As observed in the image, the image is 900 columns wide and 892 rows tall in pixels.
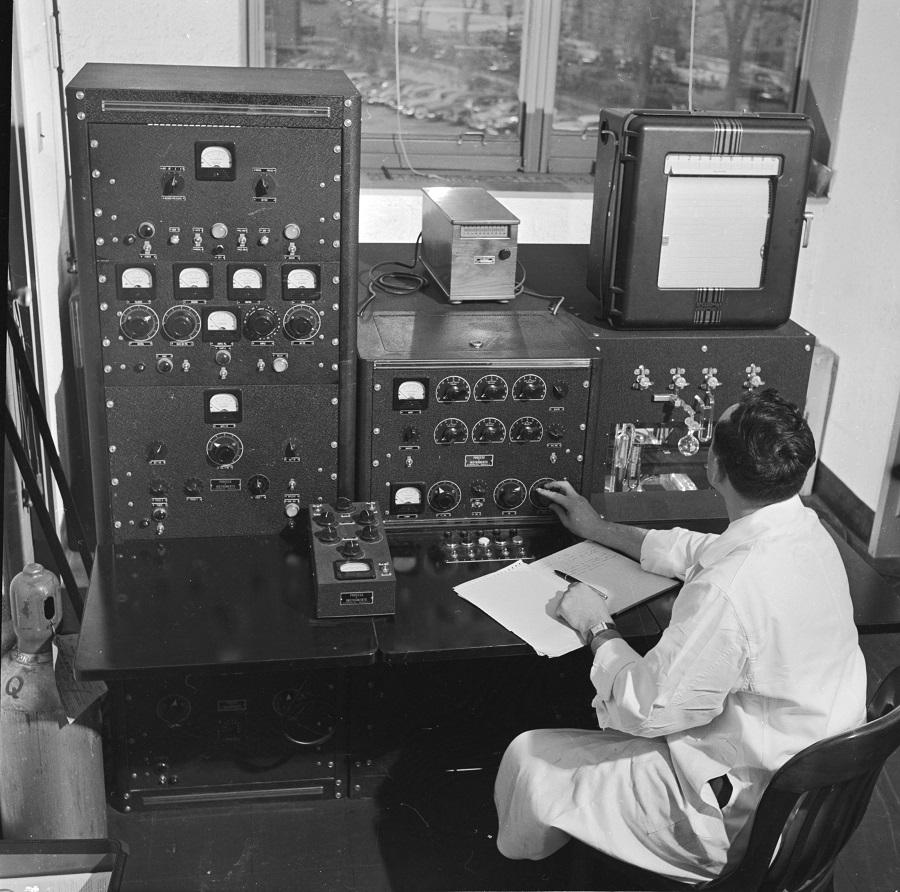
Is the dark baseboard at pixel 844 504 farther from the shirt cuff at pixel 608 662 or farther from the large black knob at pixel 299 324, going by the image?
the large black knob at pixel 299 324

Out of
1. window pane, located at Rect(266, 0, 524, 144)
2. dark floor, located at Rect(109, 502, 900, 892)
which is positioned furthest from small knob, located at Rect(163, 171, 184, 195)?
window pane, located at Rect(266, 0, 524, 144)

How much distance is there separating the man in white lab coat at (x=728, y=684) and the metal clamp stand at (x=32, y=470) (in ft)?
4.03

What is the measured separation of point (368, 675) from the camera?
2371 millimetres

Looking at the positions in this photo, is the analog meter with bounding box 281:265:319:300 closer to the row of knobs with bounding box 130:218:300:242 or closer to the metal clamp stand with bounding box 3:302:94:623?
the row of knobs with bounding box 130:218:300:242

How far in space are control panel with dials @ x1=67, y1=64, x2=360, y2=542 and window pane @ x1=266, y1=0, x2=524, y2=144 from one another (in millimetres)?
1670

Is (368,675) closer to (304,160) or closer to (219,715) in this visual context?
(219,715)

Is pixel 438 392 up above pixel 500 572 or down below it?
above

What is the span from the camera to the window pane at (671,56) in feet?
13.0

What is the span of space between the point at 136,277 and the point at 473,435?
0.70m

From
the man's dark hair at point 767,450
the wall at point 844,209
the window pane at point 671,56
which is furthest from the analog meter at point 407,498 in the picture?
the window pane at point 671,56

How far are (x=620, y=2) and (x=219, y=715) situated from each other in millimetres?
2841

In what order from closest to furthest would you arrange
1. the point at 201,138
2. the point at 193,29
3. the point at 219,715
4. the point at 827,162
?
the point at 201,138
the point at 219,715
the point at 193,29
the point at 827,162

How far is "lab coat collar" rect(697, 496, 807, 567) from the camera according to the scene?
171 cm

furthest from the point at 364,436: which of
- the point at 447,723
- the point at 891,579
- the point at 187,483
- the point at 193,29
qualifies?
the point at 891,579
